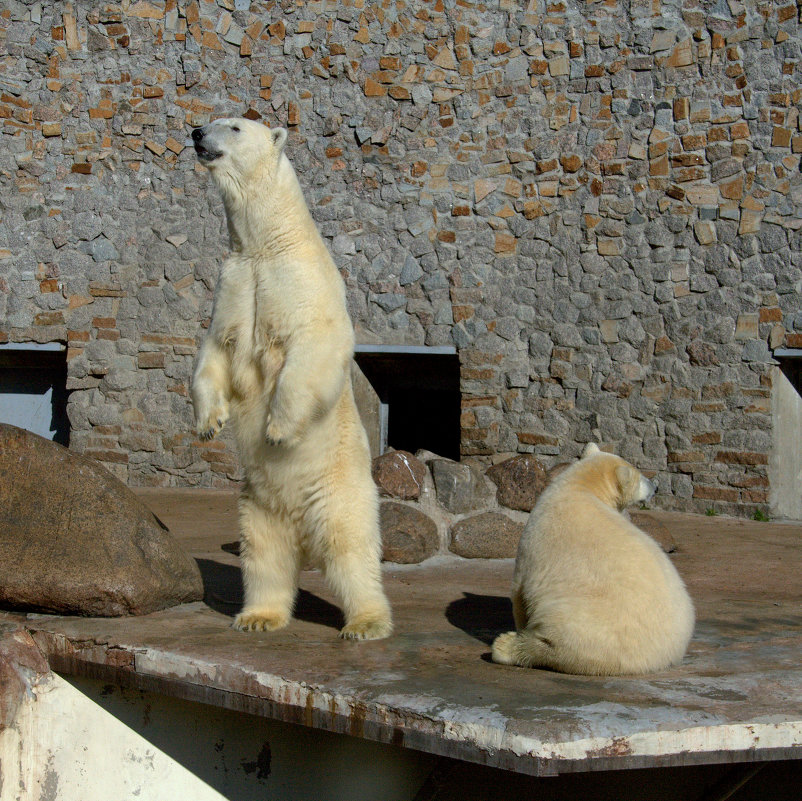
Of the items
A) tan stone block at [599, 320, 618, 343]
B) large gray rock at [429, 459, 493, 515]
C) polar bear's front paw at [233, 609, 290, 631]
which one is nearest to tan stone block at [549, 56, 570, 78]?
tan stone block at [599, 320, 618, 343]

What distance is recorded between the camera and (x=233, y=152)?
360 cm

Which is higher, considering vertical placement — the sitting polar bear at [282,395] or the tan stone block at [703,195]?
the tan stone block at [703,195]

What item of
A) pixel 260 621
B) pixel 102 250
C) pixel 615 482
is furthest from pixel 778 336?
pixel 102 250

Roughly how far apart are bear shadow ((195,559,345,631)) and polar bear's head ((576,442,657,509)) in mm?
1113

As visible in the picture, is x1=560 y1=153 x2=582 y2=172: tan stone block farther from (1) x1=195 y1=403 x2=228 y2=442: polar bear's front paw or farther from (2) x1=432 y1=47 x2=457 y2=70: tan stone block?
(1) x1=195 y1=403 x2=228 y2=442: polar bear's front paw

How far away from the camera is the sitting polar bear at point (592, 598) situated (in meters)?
2.86

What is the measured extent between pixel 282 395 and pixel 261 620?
836 mm

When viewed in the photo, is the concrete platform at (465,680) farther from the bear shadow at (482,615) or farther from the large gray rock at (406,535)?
the large gray rock at (406,535)

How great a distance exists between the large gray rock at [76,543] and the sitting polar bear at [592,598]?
1.49 meters

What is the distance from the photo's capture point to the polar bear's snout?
3.60 metres

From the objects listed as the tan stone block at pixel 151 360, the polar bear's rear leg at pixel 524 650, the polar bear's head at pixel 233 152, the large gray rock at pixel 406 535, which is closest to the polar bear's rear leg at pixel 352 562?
the polar bear's rear leg at pixel 524 650

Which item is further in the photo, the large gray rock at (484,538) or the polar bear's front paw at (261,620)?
the large gray rock at (484,538)

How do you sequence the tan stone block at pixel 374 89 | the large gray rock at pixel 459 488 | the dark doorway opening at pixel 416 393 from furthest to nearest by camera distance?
1. the dark doorway opening at pixel 416 393
2. the tan stone block at pixel 374 89
3. the large gray rock at pixel 459 488

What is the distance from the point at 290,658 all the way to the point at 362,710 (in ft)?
1.54
